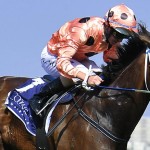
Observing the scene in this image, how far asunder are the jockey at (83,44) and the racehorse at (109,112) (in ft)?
0.64

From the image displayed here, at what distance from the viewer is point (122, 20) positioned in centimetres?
723

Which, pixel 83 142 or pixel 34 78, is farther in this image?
pixel 34 78

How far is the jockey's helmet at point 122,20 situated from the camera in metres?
7.19

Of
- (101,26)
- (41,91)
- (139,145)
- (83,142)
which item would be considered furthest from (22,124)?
(139,145)

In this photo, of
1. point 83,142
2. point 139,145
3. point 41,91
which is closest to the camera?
point 83,142

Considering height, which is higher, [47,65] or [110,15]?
[110,15]

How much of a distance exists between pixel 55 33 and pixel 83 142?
1.44 meters

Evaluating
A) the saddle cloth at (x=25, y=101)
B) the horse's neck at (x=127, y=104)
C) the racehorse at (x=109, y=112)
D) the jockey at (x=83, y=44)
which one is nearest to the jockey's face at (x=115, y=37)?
the jockey at (x=83, y=44)

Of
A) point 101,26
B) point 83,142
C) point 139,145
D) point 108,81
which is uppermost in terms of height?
point 101,26

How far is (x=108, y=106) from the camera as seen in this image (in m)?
7.18

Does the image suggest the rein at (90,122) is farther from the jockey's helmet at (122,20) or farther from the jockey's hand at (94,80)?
the jockey's helmet at (122,20)

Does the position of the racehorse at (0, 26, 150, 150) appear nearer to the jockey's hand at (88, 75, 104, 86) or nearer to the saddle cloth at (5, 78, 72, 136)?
the jockey's hand at (88, 75, 104, 86)

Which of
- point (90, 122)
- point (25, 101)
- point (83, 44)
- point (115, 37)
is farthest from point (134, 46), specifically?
point (25, 101)

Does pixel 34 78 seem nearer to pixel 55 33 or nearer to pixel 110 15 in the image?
pixel 55 33
